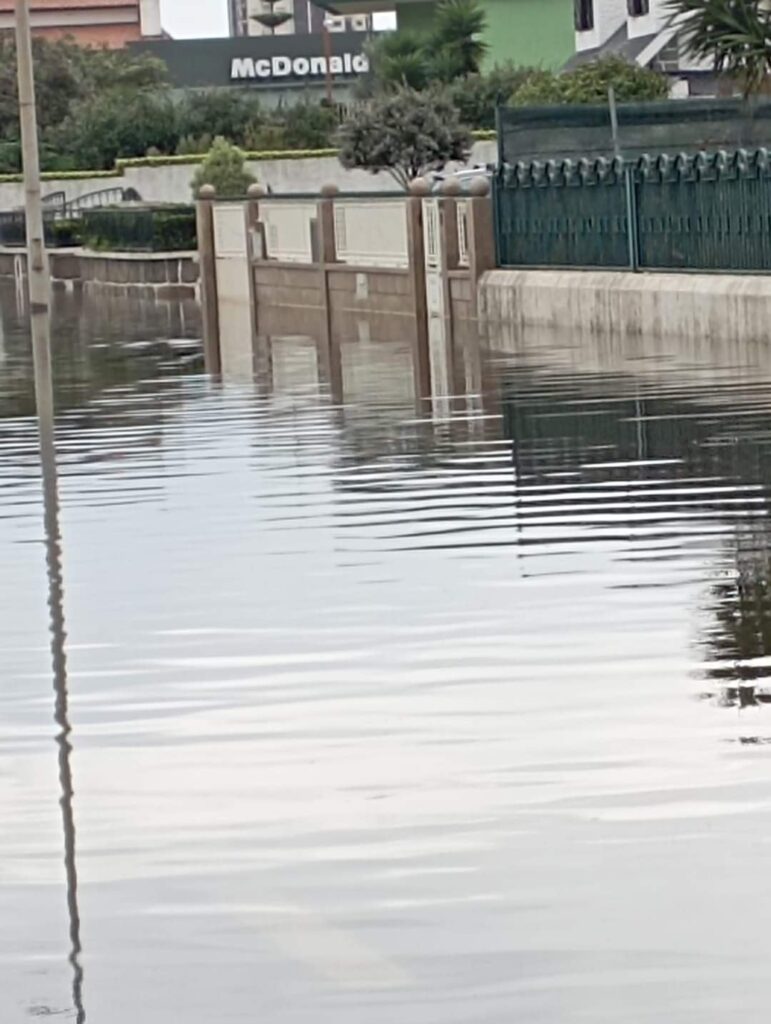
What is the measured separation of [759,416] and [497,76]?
55422 mm

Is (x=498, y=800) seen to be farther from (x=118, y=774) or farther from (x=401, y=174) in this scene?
(x=401, y=174)

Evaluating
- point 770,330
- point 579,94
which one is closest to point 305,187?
point 579,94

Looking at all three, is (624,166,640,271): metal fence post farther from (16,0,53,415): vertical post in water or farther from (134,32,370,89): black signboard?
(134,32,370,89): black signboard

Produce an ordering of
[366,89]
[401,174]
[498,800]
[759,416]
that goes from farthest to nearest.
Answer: [366,89] < [401,174] < [759,416] < [498,800]

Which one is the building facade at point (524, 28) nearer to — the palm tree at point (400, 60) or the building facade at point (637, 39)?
the palm tree at point (400, 60)

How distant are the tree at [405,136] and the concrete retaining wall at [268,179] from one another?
13.7 feet

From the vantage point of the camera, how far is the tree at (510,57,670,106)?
48.5 metres

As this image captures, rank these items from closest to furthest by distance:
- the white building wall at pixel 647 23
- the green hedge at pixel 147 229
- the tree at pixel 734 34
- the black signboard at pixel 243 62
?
the tree at pixel 734 34 → the green hedge at pixel 147 229 → the white building wall at pixel 647 23 → the black signboard at pixel 243 62

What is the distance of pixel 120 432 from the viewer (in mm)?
19000

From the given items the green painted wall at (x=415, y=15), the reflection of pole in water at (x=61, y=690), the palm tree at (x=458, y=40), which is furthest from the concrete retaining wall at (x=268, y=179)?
the reflection of pole in water at (x=61, y=690)

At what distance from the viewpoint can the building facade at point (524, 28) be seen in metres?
87.9

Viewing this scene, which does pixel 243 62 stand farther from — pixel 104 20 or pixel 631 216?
pixel 631 216

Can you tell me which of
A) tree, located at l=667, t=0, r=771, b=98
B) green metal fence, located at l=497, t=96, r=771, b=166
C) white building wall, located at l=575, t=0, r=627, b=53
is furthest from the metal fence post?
white building wall, located at l=575, t=0, r=627, b=53

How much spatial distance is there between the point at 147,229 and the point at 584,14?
70.7 ft
